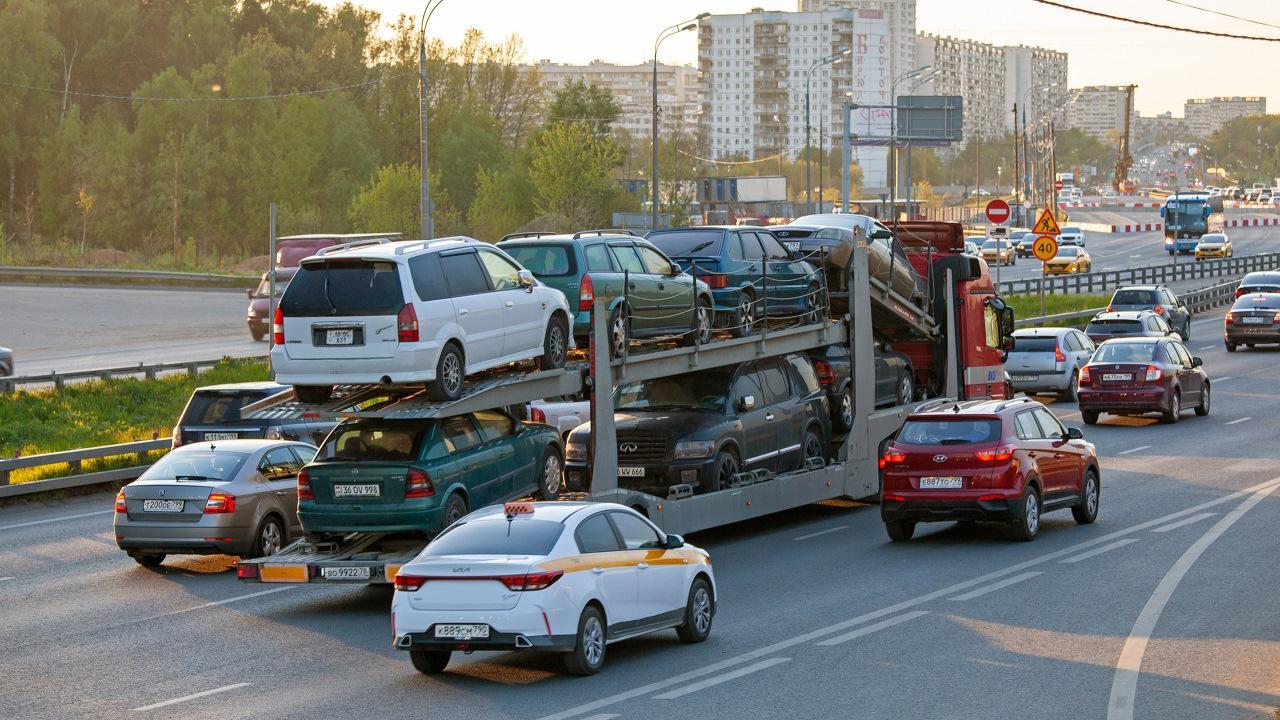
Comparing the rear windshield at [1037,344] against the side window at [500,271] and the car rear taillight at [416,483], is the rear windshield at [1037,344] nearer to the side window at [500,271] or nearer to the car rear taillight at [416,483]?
the side window at [500,271]

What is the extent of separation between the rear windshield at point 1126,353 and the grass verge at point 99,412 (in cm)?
1659

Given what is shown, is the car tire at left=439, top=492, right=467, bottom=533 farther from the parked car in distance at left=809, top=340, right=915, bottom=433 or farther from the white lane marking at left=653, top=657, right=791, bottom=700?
the parked car in distance at left=809, top=340, right=915, bottom=433

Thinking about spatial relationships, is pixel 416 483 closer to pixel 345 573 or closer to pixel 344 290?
pixel 345 573

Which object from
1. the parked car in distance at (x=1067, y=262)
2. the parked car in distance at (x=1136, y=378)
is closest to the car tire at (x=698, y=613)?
the parked car in distance at (x=1136, y=378)

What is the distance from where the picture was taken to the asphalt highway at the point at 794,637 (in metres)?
11.7

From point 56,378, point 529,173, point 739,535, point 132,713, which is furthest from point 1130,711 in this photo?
point 529,173

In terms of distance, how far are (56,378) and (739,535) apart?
1653cm

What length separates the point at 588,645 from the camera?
12.5 metres

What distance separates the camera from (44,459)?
2398 cm

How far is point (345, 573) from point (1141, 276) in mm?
62148

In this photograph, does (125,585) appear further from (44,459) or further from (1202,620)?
(1202,620)

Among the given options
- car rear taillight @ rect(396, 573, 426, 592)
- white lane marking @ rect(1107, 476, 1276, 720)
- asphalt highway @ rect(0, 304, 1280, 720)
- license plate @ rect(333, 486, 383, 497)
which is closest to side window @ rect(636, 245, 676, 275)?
asphalt highway @ rect(0, 304, 1280, 720)

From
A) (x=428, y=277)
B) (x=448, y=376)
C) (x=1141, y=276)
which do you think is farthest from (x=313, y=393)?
(x=1141, y=276)

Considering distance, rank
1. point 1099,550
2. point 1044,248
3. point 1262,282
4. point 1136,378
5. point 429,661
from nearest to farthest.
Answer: point 429,661 < point 1099,550 < point 1136,378 < point 1044,248 < point 1262,282
